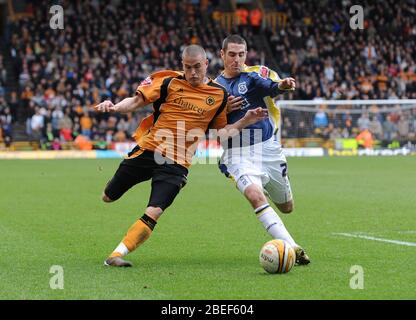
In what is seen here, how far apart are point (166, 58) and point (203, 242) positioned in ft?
100

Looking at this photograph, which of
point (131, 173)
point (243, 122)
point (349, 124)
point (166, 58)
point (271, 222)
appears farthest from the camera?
point (166, 58)

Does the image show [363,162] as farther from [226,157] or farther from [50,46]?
[226,157]

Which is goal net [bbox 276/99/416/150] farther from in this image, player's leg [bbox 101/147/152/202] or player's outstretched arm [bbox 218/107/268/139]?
player's leg [bbox 101/147/152/202]

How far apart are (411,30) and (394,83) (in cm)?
497

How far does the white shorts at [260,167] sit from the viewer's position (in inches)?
385

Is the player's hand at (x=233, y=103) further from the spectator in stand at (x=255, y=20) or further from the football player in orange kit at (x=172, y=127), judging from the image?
the spectator in stand at (x=255, y=20)

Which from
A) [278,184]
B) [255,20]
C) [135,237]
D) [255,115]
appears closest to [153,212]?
[135,237]

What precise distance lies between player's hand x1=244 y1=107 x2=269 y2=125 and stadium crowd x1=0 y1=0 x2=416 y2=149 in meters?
28.0

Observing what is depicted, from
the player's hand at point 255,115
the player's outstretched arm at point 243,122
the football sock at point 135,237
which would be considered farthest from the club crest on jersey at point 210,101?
the football sock at point 135,237

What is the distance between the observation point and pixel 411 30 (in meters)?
46.2

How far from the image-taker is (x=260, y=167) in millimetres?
10000

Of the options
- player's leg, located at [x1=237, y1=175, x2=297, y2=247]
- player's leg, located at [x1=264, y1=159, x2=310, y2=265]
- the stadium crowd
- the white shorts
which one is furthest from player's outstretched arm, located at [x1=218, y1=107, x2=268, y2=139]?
the stadium crowd

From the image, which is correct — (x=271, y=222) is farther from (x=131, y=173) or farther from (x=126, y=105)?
(x=126, y=105)
